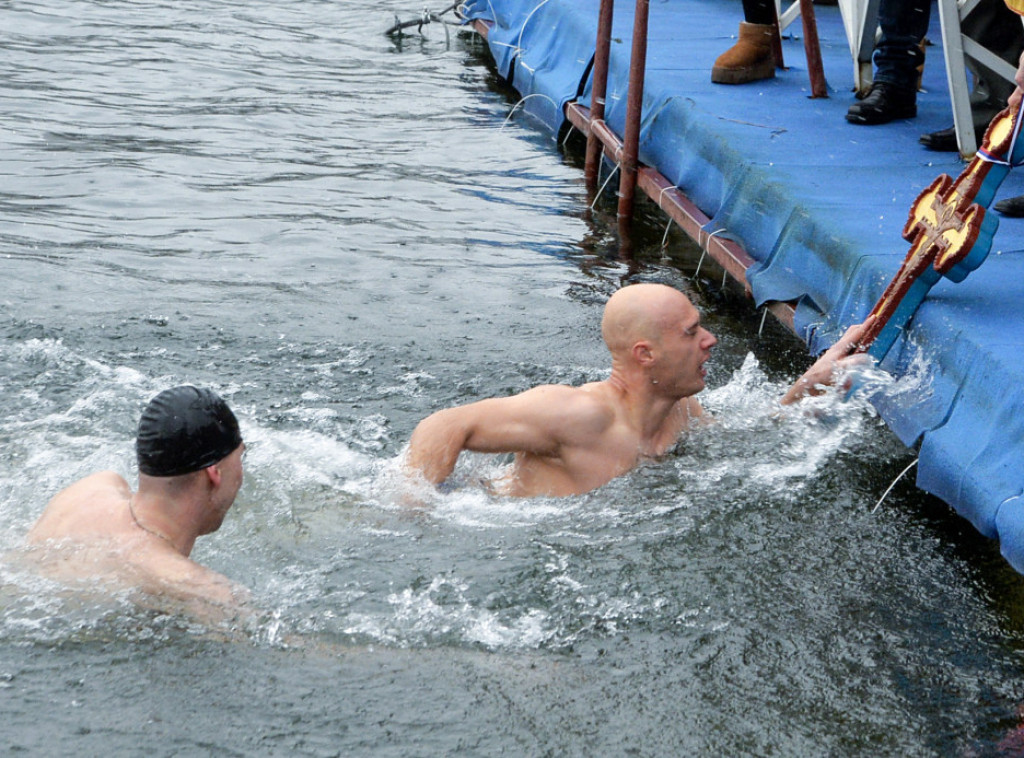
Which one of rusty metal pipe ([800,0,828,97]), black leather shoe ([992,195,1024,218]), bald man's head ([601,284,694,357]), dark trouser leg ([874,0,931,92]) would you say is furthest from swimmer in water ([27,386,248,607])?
rusty metal pipe ([800,0,828,97])

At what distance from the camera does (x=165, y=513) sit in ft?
12.5

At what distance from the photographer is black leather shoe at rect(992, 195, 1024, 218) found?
6.18 m

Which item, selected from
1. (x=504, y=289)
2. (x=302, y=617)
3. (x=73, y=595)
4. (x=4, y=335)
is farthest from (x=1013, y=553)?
(x=4, y=335)

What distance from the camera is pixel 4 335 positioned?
663cm

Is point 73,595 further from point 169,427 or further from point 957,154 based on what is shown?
point 957,154

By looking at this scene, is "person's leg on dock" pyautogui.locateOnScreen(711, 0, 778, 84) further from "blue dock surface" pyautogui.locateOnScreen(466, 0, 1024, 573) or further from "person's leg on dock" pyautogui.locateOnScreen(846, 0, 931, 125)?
"person's leg on dock" pyautogui.locateOnScreen(846, 0, 931, 125)

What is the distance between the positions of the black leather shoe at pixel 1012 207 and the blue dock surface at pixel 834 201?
5 cm

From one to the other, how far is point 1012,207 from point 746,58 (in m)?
3.08

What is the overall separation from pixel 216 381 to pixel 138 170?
171 inches

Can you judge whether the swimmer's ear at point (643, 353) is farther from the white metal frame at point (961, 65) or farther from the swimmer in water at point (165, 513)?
the white metal frame at point (961, 65)

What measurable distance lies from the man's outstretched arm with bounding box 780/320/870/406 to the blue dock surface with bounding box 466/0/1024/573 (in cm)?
22

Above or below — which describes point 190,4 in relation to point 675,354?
below

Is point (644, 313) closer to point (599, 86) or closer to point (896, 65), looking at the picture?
point (896, 65)

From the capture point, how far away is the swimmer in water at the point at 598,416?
4.60 m
